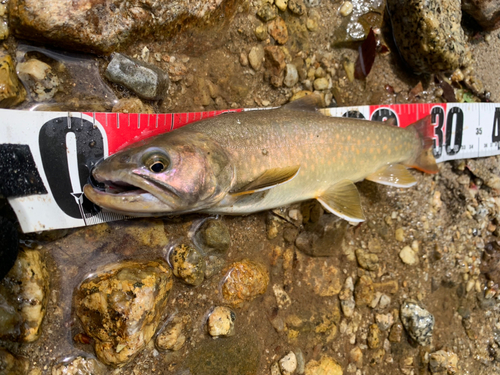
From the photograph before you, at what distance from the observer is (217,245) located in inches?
119

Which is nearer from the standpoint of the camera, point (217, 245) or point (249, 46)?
point (217, 245)

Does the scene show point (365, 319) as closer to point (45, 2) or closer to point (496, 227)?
point (496, 227)

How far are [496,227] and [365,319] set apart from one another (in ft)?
7.69

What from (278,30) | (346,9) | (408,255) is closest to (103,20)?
(278,30)

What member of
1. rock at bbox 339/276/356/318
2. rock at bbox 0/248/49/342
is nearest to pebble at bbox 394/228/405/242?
rock at bbox 339/276/356/318

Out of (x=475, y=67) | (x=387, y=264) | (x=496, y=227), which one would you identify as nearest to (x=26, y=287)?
(x=387, y=264)

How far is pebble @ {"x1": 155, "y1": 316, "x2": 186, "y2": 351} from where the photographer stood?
9.27ft

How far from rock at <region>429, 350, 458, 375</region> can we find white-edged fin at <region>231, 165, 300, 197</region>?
3.01 m

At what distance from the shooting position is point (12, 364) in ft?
7.64

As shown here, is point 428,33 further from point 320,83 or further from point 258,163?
point 258,163

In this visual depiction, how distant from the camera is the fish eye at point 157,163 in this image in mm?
2250

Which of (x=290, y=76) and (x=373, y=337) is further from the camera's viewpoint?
(x=373, y=337)

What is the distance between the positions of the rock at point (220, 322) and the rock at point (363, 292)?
4.78ft

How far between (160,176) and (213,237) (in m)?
0.94
